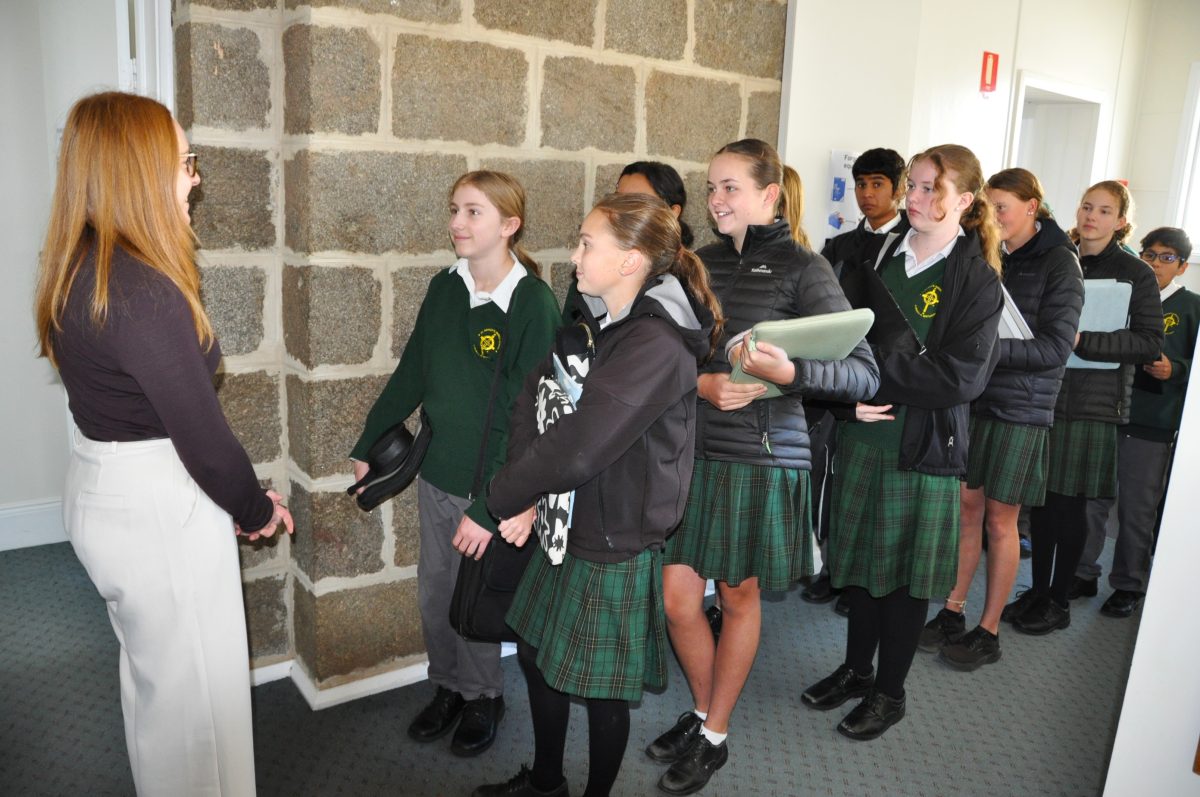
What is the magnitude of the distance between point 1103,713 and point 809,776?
3.49 ft

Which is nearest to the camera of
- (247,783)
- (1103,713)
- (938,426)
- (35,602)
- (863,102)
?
(247,783)

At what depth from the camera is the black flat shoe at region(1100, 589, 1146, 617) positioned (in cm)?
336

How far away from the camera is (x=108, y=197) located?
141 cm

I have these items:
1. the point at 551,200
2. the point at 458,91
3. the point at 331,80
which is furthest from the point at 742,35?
the point at 331,80

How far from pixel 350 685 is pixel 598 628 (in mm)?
1153

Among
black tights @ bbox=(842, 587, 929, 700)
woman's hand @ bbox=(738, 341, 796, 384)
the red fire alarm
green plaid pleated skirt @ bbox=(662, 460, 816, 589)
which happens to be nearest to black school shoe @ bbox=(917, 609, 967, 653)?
black tights @ bbox=(842, 587, 929, 700)

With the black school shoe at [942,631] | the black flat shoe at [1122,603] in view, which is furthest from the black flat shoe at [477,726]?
the black flat shoe at [1122,603]

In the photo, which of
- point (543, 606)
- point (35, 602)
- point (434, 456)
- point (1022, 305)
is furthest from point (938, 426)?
point (35, 602)

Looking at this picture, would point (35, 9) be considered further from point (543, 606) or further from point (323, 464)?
point (543, 606)

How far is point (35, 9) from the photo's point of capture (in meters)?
3.14

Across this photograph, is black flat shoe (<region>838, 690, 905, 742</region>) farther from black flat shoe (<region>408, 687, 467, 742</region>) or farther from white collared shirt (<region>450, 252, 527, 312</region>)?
white collared shirt (<region>450, 252, 527, 312</region>)

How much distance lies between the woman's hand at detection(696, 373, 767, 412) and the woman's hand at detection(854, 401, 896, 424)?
1.41 ft

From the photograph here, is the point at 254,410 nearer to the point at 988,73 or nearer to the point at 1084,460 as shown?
the point at 1084,460

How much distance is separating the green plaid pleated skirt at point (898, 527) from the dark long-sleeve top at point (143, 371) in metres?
1.61
